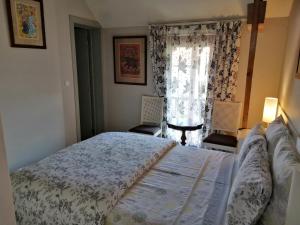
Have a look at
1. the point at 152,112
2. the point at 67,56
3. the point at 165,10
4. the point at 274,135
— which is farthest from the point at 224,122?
the point at 67,56

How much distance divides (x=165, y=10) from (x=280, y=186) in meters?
3.29

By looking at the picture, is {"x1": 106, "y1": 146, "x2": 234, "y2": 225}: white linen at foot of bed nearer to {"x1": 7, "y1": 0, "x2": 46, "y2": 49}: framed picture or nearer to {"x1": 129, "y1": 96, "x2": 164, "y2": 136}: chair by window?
{"x1": 129, "y1": 96, "x2": 164, "y2": 136}: chair by window

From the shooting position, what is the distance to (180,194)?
180 cm

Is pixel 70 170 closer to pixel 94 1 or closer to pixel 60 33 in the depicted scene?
pixel 60 33

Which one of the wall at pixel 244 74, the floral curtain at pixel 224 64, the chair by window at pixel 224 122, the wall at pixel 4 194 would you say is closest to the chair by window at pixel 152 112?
the wall at pixel 244 74

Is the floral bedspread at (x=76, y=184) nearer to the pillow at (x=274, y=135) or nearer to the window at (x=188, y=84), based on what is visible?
the pillow at (x=274, y=135)

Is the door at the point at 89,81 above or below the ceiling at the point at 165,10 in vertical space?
below

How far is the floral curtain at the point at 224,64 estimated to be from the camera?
357cm

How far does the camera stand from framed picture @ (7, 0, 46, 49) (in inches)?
102

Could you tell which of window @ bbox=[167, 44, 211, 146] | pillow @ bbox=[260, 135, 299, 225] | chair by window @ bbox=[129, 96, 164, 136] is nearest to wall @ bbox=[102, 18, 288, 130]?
chair by window @ bbox=[129, 96, 164, 136]

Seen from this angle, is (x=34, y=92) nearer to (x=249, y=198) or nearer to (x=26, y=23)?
(x=26, y=23)

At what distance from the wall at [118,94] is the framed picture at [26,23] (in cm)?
172

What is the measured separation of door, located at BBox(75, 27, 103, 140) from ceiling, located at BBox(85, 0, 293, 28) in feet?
1.58

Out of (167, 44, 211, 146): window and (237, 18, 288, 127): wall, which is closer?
(237, 18, 288, 127): wall
